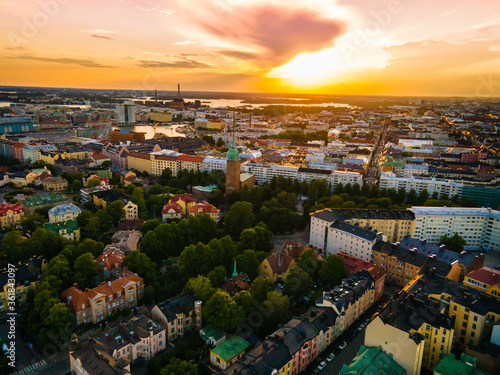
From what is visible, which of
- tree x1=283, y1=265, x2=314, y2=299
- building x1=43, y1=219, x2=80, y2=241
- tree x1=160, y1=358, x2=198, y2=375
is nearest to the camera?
tree x1=160, y1=358, x2=198, y2=375

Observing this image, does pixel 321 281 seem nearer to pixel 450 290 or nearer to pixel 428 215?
pixel 450 290

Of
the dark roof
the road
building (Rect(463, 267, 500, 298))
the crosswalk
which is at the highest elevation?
the dark roof

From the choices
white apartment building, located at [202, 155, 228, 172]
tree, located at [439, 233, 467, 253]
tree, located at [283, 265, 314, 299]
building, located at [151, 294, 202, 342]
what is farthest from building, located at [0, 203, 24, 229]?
tree, located at [439, 233, 467, 253]

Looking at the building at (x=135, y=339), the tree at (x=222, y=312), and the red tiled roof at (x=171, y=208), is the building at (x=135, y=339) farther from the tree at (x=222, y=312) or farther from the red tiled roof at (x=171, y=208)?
the red tiled roof at (x=171, y=208)

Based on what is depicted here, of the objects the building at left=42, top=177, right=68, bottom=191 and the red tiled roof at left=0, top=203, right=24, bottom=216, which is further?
the building at left=42, top=177, right=68, bottom=191

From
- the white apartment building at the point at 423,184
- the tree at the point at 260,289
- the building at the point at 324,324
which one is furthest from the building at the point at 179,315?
the white apartment building at the point at 423,184

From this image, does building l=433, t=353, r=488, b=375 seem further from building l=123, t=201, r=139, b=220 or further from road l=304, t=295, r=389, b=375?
building l=123, t=201, r=139, b=220

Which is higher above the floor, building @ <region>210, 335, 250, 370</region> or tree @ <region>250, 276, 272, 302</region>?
tree @ <region>250, 276, 272, 302</region>
